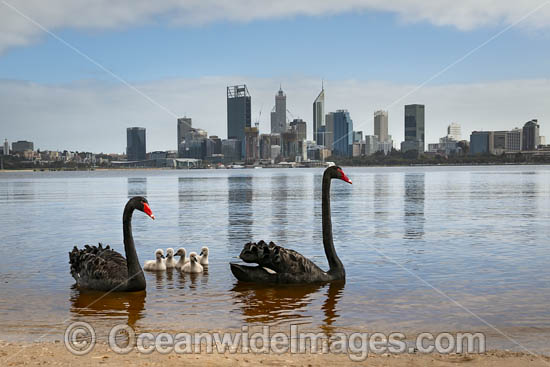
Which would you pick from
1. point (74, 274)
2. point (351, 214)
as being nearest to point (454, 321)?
point (74, 274)

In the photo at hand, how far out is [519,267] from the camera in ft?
36.1

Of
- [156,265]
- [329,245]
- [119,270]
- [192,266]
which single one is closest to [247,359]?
[119,270]

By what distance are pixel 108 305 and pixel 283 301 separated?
2513 mm

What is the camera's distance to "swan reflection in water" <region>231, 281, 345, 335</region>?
24.7 ft

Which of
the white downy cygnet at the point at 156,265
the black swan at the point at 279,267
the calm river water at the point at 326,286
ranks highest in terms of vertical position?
the black swan at the point at 279,267

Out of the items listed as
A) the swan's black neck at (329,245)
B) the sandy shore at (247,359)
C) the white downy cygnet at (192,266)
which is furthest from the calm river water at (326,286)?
the sandy shore at (247,359)

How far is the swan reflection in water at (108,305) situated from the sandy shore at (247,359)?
1.51 metres

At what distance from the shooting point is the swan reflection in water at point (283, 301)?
24.7 feet

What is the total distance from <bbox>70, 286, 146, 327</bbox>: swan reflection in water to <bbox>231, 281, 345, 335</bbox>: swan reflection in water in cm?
144

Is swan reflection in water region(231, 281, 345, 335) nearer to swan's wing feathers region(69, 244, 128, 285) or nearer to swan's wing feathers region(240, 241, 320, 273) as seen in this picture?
swan's wing feathers region(240, 241, 320, 273)

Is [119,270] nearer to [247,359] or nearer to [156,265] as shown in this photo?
[156,265]

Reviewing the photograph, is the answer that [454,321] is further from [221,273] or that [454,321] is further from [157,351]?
[221,273]

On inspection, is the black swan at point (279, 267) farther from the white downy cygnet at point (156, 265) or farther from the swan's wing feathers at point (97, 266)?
the white downy cygnet at point (156, 265)

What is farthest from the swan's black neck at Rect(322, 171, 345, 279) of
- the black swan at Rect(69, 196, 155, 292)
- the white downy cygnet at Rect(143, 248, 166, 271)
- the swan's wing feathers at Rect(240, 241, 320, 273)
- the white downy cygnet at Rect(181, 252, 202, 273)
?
the white downy cygnet at Rect(143, 248, 166, 271)
